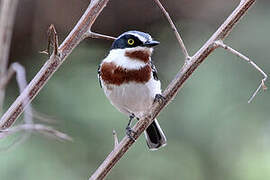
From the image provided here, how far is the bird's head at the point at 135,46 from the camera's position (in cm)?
280

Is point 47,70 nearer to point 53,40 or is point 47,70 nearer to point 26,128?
Answer: point 53,40

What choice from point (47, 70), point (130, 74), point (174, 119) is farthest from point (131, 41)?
point (174, 119)

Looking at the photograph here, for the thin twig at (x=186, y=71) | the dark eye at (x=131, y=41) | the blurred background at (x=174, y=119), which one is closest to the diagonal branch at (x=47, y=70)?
the thin twig at (x=186, y=71)

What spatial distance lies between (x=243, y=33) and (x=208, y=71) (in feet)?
1.88

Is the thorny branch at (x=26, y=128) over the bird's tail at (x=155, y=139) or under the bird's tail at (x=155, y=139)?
under

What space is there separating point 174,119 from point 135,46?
1.39 metres

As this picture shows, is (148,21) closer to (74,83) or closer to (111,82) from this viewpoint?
(74,83)

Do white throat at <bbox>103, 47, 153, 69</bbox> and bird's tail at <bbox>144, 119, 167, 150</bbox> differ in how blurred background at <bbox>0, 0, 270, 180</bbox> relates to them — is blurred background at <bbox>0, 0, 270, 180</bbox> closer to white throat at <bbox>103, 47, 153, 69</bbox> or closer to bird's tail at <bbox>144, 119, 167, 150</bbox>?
bird's tail at <bbox>144, 119, 167, 150</bbox>

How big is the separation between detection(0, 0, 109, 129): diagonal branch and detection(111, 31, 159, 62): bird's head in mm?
1009

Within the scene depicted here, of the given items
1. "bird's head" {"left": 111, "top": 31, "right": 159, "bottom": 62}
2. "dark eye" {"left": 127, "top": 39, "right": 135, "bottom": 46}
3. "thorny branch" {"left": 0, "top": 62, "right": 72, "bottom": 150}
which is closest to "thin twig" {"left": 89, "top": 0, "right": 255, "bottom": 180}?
"thorny branch" {"left": 0, "top": 62, "right": 72, "bottom": 150}

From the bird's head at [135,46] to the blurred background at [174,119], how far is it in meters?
1.07

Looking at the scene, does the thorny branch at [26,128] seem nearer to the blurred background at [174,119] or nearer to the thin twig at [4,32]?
the thin twig at [4,32]

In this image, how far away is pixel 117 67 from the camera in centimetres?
296

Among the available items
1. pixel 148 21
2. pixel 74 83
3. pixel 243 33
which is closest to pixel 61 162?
pixel 74 83
